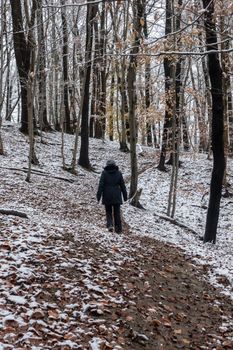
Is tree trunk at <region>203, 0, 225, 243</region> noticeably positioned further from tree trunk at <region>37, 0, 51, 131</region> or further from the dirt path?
tree trunk at <region>37, 0, 51, 131</region>

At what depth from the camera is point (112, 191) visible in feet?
34.8

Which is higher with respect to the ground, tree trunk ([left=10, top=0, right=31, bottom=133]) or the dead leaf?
Result: tree trunk ([left=10, top=0, right=31, bottom=133])

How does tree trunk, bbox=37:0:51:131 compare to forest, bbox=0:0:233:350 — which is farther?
tree trunk, bbox=37:0:51:131

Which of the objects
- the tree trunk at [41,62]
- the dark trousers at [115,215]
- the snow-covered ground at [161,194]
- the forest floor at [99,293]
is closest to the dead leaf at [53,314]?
the forest floor at [99,293]

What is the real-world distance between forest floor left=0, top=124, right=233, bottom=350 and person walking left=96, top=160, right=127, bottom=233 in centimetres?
48

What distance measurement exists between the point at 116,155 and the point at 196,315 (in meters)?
19.6

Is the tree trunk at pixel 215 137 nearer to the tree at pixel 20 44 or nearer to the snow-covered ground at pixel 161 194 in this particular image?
the snow-covered ground at pixel 161 194

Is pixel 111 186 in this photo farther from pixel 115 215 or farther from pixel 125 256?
pixel 125 256

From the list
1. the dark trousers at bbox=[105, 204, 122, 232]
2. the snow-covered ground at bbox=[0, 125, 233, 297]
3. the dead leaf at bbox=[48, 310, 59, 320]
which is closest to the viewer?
the dead leaf at bbox=[48, 310, 59, 320]

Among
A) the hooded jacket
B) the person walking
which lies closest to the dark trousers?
the person walking

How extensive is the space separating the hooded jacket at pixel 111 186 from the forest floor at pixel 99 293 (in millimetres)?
842

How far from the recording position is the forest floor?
5332 millimetres

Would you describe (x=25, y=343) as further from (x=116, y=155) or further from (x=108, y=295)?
(x=116, y=155)

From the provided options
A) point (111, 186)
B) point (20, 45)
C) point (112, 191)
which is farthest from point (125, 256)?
point (20, 45)
